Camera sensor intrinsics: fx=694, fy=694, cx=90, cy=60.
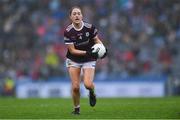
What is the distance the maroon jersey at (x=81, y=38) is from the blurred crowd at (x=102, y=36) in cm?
1189

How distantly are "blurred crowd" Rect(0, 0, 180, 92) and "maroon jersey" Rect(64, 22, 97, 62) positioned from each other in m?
11.9

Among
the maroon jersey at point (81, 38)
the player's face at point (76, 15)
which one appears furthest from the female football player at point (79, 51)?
the player's face at point (76, 15)

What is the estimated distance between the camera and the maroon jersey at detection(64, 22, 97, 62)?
14.4 metres

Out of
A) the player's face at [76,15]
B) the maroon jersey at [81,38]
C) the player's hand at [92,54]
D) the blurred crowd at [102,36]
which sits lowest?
the player's hand at [92,54]

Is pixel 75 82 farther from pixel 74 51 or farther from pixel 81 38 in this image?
pixel 81 38

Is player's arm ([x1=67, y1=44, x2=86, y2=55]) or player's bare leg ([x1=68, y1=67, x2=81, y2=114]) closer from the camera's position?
player's arm ([x1=67, y1=44, x2=86, y2=55])

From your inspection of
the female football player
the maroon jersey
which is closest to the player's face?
the female football player

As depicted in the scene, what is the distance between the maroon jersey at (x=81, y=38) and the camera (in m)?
14.4

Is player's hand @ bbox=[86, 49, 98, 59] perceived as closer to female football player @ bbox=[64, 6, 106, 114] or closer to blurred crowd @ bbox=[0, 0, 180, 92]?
female football player @ bbox=[64, 6, 106, 114]

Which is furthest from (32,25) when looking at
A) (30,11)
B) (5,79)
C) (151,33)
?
(151,33)

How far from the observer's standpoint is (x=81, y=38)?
14531 millimetres

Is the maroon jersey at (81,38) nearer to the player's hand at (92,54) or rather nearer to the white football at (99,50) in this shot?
the player's hand at (92,54)

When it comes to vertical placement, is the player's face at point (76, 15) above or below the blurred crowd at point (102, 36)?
below

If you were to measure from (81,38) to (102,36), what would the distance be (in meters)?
13.7
